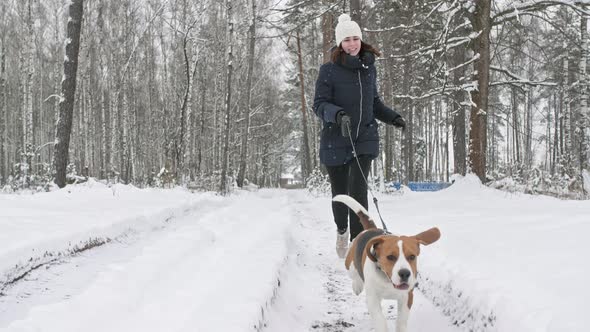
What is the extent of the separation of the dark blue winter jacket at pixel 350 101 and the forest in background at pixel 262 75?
17.4 ft

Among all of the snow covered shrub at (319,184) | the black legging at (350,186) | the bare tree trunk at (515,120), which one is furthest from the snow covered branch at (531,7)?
the snow covered shrub at (319,184)

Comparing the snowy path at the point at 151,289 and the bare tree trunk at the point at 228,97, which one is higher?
the bare tree trunk at the point at 228,97

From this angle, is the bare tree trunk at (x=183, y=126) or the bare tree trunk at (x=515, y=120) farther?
the bare tree trunk at (x=183, y=126)

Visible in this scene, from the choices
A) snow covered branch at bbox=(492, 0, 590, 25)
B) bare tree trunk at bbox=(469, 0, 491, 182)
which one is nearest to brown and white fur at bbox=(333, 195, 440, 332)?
snow covered branch at bbox=(492, 0, 590, 25)

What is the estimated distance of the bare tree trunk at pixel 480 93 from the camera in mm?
10334

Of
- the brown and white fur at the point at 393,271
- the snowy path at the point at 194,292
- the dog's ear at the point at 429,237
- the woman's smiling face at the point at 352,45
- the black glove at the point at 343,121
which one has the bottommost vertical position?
the snowy path at the point at 194,292

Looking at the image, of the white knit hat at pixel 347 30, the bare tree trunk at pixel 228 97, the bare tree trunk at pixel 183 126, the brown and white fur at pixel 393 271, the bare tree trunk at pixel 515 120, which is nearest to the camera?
the brown and white fur at pixel 393 271

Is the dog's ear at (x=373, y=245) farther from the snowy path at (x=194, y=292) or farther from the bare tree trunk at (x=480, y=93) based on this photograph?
the bare tree trunk at (x=480, y=93)

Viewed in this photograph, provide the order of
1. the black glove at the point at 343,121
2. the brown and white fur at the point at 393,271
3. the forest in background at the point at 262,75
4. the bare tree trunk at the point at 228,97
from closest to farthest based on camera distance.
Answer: the brown and white fur at the point at 393,271 → the black glove at the point at 343,121 → the forest in background at the point at 262,75 → the bare tree trunk at the point at 228,97

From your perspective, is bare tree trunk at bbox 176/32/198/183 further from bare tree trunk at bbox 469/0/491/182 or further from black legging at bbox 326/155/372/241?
black legging at bbox 326/155/372/241

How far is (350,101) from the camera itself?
4621 mm

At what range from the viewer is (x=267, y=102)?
1684 inches

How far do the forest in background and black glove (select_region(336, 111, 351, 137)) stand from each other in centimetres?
586

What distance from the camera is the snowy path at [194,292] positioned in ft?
8.98
